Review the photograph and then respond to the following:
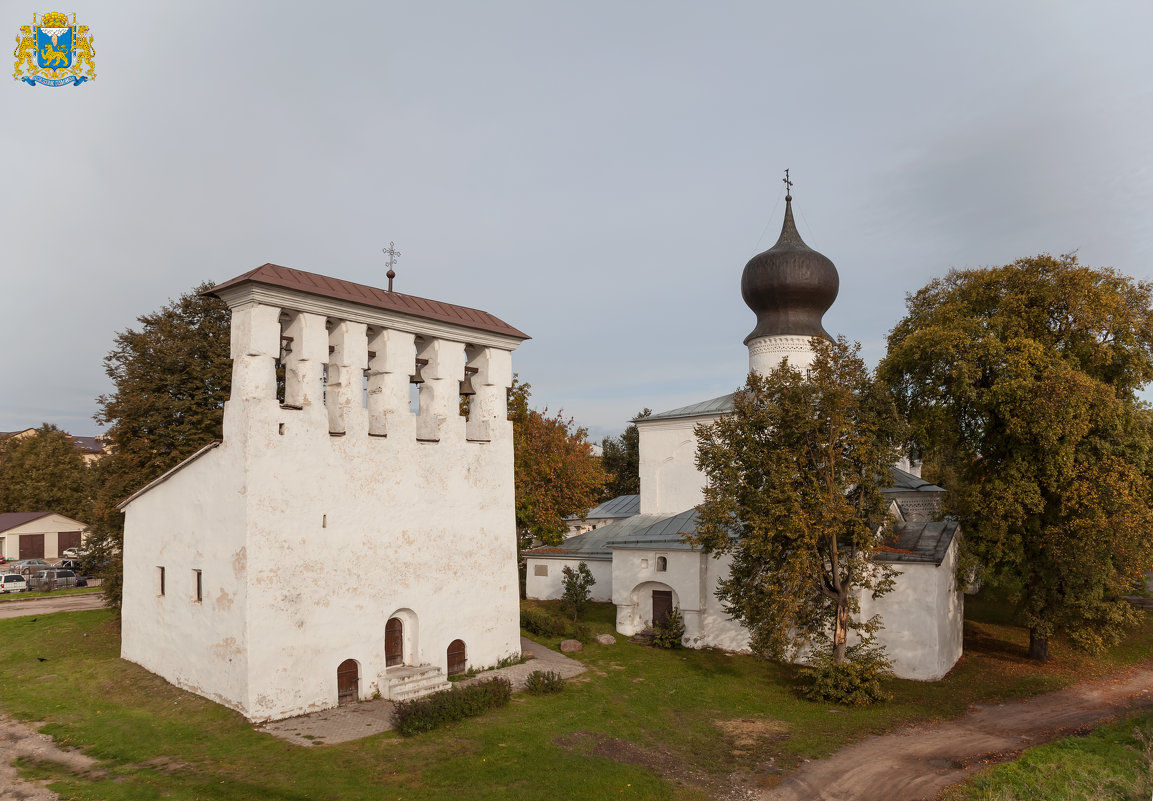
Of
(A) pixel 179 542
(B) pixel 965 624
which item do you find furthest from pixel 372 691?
(B) pixel 965 624

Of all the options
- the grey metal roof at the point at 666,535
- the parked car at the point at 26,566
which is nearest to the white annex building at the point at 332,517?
the grey metal roof at the point at 666,535

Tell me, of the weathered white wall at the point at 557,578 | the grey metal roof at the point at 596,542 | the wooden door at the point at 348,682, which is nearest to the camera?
the wooden door at the point at 348,682

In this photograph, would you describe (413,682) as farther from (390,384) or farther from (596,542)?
(596,542)

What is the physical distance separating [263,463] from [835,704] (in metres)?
14.0

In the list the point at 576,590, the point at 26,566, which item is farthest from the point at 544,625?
the point at 26,566

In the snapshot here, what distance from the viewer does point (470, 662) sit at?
706 inches

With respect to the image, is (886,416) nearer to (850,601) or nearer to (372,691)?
(850,601)

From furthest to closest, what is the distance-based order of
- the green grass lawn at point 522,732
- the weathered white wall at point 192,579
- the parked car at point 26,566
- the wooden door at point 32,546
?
the wooden door at point 32,546 < the parked car at point 26,566 < the weathered white wall at point 192,579 < the green grass lawn at point 522,732

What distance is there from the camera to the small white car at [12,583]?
33125 millimetres

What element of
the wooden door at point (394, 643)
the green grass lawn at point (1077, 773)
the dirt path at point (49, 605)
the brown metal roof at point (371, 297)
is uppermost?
the brown metal roof at point (371, 297)

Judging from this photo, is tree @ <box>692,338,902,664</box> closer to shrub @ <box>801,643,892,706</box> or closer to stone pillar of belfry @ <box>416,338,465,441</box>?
shrub @ <box>801,643,892,706</box>

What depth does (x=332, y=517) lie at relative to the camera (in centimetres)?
1524

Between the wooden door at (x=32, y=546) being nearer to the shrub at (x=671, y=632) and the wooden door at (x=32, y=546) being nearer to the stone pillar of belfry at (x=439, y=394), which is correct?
the stone pillar of belfry at (x=439, y=394)

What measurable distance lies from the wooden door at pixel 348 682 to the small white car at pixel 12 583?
28.1 m
